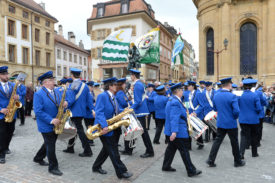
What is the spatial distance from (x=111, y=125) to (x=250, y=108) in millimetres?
3664

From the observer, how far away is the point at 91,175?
445 centimetres

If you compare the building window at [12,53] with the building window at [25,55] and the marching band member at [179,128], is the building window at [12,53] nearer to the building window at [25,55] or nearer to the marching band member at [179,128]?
the building window at [25,55]

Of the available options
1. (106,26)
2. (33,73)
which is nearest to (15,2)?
(33,73)

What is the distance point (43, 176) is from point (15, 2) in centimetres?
3073

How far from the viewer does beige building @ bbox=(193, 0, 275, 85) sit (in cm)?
1997

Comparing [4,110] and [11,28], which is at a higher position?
[11,28]

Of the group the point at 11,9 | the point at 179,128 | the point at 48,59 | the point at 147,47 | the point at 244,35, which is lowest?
the point at 179,128

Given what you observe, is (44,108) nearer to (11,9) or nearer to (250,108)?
(250,108)

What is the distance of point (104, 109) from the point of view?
4.14 m

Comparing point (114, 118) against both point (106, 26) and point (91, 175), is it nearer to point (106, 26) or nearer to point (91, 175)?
point (91, 175)

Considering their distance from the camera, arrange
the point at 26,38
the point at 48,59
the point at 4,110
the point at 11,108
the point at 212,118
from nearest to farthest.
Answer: the point at 4,110, the point at 11,108, the point at 212,118, the point at 26,38, the point at 48,59

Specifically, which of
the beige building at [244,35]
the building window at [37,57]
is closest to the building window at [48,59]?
the building window at [37,57]

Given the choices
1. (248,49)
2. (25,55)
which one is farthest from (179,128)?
(25,55)

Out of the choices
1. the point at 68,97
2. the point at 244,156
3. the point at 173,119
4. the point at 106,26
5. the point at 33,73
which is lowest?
the point at 244,156
